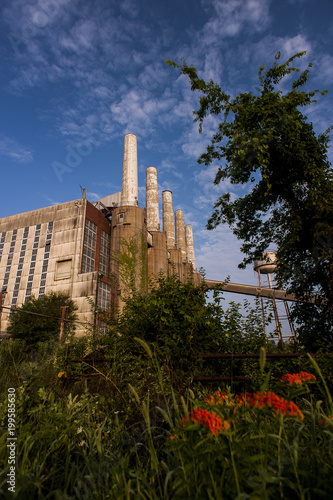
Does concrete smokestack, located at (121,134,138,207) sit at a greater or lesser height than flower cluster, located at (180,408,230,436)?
greater

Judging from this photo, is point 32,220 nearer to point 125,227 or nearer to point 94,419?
point 125,227

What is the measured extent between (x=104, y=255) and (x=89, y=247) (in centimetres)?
310

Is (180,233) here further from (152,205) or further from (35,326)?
(35,326)

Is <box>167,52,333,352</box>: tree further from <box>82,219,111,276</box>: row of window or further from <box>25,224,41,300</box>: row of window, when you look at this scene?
<box>25,224,41,300</box>: row of window

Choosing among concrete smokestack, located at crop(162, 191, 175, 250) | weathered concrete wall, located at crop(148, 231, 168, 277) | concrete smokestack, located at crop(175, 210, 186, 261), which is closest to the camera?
weathered concrete wall, located at crop(148, 231, 168, 277)

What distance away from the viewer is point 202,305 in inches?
195

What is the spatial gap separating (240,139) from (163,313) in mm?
7768

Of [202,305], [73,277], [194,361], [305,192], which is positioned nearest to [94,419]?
[194,361]

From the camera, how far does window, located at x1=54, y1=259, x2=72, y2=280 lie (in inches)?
1062

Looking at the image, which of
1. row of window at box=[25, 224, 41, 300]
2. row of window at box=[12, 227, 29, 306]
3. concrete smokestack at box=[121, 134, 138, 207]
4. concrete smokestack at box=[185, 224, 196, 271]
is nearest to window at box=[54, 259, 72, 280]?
row of window at box=[25, 224, 41, 300]

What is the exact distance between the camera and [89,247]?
28.9 metres

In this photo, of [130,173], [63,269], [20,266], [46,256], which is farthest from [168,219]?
[20,266]

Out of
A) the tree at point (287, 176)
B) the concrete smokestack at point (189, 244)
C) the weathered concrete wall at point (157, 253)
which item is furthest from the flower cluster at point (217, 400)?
the concrete smokestack at point (189, 244)

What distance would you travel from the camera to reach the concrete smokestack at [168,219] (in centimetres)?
4331
